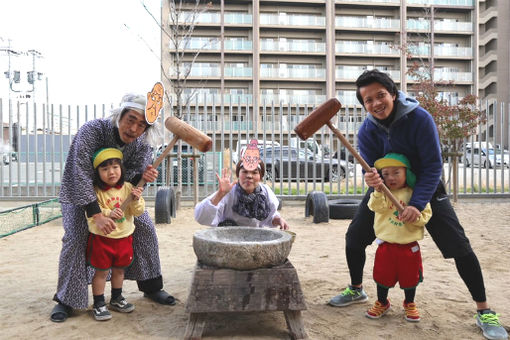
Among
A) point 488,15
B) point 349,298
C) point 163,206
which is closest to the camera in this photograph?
point 349,298

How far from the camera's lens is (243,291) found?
2.57 metres

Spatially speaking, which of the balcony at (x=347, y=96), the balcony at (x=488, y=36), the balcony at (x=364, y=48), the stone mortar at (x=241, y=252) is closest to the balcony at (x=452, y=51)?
the balcony at (x=488, y=36)

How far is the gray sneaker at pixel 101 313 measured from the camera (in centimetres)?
289

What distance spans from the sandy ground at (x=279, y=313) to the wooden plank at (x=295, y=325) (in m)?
0.08

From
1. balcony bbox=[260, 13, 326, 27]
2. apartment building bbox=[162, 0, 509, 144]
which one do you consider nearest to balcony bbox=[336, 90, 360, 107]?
apartment building bbox=[162, 0, 509, 144]

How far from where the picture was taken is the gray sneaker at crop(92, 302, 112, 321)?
114 inches

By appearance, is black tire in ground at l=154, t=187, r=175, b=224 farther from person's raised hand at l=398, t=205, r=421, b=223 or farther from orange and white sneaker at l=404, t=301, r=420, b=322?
person's raised hand at l=398, t=205, r=421, b=223

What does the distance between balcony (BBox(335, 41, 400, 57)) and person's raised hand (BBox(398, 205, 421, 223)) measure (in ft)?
95.4

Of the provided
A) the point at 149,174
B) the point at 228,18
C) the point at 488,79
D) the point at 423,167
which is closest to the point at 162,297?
the point at 149,174

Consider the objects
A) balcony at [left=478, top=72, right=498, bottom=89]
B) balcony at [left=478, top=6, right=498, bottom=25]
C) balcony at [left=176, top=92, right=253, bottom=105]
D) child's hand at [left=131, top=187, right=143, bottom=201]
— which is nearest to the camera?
child's hand at [left=131, top=187, right=143, bottom=201]

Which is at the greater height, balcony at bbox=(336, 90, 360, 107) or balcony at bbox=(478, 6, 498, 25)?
balcony at bbox=(478, 6, 498, 25)

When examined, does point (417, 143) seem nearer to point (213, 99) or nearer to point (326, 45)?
point (213, 99)

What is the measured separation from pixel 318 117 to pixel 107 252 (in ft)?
5.56

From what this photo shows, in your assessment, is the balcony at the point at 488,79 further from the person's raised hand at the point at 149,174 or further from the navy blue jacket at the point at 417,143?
the person's raised hand at the point at 149,174
